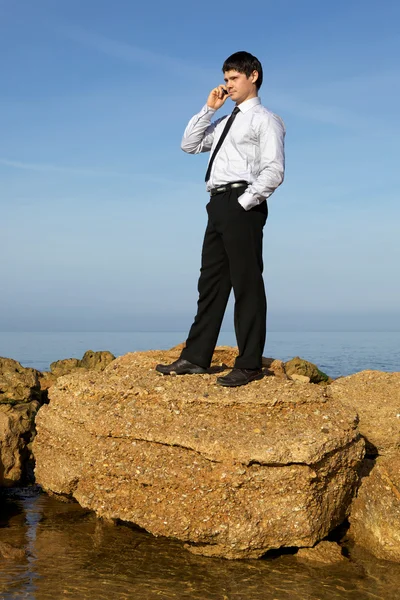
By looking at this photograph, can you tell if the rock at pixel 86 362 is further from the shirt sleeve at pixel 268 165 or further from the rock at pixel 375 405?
the shirt sleeve at pixel 268 165

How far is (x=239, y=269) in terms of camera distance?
643 centimetres

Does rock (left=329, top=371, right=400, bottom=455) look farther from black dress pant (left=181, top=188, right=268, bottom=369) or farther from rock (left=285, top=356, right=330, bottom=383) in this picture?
rock (left=285, top=356, right=330, bottom=383)

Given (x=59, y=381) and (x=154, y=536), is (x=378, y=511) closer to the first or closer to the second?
(x=154, y=536)

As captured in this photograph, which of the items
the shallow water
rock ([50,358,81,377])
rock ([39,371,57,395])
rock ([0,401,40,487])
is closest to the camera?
the shallow water

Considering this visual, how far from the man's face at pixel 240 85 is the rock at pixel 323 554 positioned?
14.4ft

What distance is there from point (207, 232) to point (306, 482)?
2.70 m

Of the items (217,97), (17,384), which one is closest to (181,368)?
(217,97)

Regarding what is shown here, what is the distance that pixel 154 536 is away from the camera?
20.5 ft

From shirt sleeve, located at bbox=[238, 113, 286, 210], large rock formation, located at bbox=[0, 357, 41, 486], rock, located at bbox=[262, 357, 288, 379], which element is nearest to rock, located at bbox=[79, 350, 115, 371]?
large rock formation, located at bbox=[0, 357, 41, 486]

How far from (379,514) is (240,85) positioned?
4393 millimetres

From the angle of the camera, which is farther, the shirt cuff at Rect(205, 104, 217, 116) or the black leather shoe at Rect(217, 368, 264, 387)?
the shirt cuff at Rect(205, 104, 217, 116)

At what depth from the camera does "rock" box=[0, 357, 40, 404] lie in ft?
30.5

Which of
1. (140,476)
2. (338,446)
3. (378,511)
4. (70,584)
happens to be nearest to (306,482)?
(338,446)

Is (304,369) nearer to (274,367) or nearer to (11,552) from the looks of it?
(274,367)
